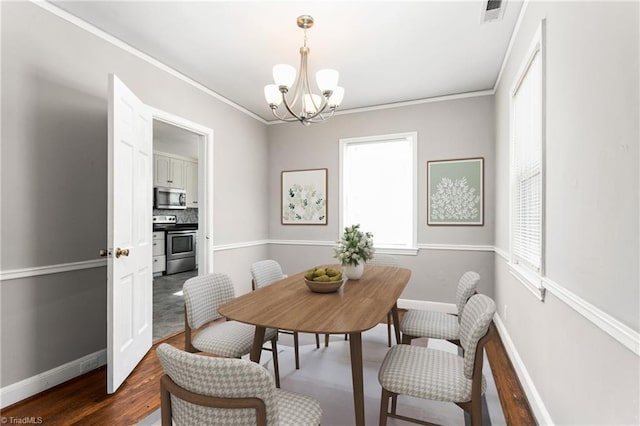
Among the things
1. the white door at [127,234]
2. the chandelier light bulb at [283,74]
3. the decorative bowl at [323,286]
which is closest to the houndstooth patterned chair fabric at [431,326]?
the decorative bowl at [323,286]

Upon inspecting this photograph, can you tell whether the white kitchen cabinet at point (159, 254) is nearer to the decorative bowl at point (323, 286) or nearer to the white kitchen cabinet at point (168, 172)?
the white kitchen cabinet at point (168, 172)

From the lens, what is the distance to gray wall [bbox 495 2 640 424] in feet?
3.16

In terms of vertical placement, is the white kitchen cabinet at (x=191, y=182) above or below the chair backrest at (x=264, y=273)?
above

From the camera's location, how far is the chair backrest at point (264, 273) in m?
2.54

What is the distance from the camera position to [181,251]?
6461 mm

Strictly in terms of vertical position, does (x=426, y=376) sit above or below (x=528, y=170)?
below

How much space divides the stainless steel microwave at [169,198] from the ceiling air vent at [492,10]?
5.88m

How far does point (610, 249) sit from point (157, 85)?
11.3 feet

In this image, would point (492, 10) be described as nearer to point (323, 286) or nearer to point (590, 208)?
point (590, 208)

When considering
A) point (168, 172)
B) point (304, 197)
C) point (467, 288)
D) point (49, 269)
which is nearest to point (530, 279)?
point (467, 288)

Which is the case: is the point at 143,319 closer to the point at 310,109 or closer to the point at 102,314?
the point at 102,314

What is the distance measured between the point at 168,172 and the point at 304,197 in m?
3.49

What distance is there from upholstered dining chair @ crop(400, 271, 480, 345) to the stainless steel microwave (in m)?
5.54

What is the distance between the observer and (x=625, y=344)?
0.96 meters
